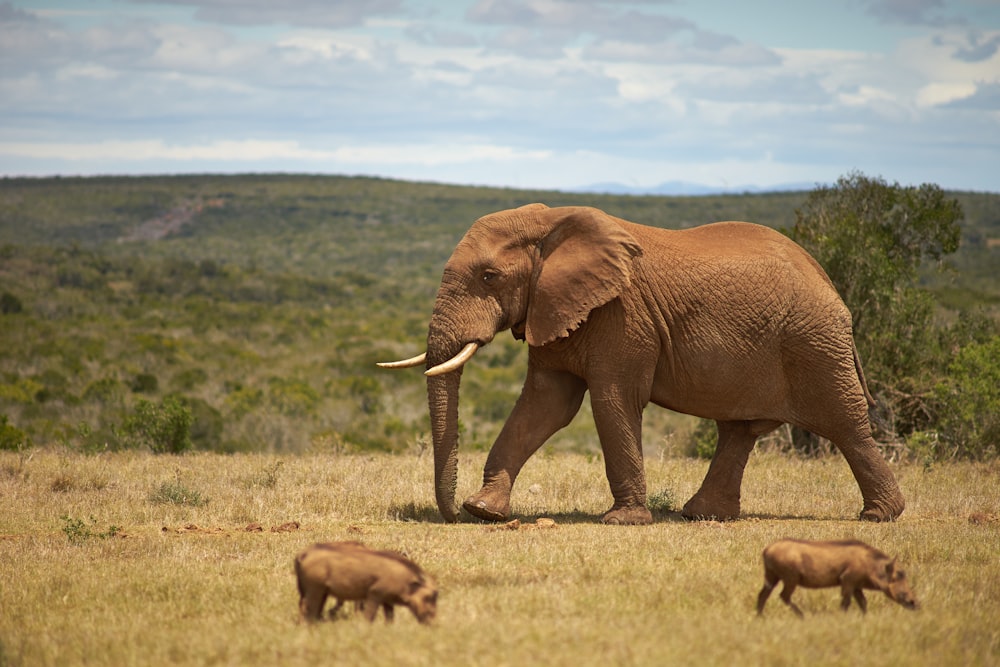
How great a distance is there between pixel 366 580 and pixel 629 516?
455 centimetres

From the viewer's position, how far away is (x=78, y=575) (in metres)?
8.16

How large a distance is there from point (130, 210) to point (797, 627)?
97.6 m

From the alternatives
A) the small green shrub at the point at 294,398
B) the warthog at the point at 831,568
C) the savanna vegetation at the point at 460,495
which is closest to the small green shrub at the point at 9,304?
the savanna vegetation at the point at 460,495

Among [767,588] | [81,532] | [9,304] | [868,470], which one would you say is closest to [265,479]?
[81,532]

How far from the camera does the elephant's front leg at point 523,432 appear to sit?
10484 mm

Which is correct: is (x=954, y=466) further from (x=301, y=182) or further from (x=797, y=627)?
(x=301, y=182)

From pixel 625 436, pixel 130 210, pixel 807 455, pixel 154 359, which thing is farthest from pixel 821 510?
pixel 130 210

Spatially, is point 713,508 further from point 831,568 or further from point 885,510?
point 831,568

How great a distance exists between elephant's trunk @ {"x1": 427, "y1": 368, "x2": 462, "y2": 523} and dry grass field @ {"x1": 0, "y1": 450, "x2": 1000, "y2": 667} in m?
0.26

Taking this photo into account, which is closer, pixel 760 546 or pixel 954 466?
pixel 760 546

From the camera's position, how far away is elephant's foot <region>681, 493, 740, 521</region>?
10.9m

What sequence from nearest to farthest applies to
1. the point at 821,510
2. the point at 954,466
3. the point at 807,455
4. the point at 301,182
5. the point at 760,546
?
the point at 760,546 → the point at 821,510 → the point at 954,466 → the point at 807,455 → the point at 301,182

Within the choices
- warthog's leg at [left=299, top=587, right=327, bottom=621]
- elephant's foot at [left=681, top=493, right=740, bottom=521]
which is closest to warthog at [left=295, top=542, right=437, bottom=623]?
warthog's leg at [left=299, top=587, right=327, bottom=621]

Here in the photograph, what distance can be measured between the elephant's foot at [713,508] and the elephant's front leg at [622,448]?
64 cm
